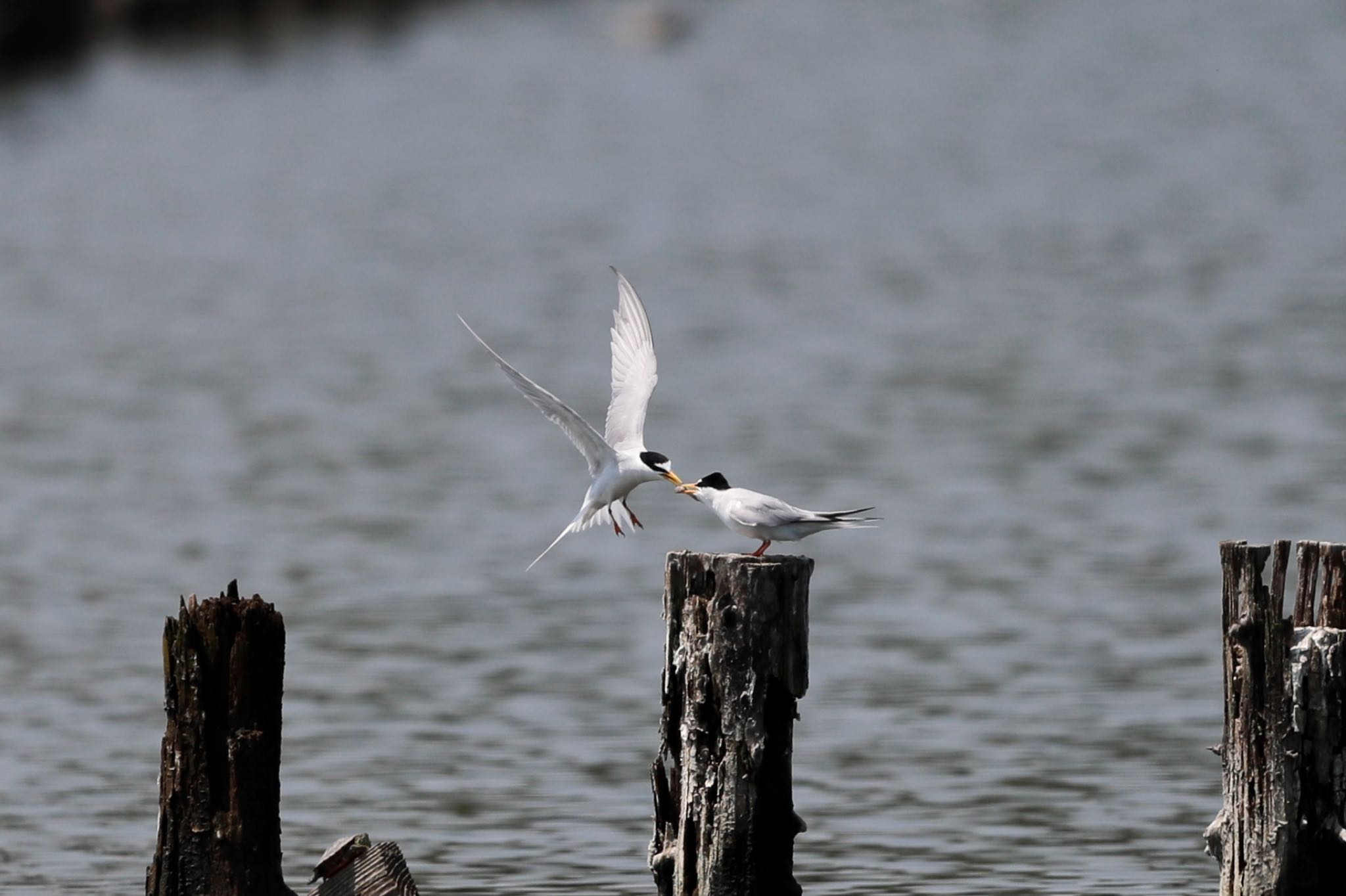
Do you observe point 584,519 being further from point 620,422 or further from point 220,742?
point 220,742

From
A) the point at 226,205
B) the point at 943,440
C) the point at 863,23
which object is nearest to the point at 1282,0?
the point at 863,23

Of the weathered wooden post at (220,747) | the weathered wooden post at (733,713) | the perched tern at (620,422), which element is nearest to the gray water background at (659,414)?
the perched tern at (620,422)

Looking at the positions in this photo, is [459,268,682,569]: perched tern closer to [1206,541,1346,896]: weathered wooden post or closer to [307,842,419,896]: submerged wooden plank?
[307,842,419,896]: submerged wooden plank

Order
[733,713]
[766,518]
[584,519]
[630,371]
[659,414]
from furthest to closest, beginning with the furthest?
1. [659,414]
2. [630,371]
3. [584,519]
4. [766,518]
5. [733,713]

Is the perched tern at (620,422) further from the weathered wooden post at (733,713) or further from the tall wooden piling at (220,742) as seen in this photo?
the tall wooden piling at (220,742)

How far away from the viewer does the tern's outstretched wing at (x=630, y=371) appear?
10047mm

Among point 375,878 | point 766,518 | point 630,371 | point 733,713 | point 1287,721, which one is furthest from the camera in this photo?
point 630,371

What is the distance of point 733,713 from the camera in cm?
819

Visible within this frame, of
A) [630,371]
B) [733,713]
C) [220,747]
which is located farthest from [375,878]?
[630,371]

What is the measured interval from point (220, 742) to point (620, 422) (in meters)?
2.50

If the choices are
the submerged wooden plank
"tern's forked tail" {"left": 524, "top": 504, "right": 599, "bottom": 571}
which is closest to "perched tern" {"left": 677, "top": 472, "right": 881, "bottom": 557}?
"tern's forked tail" {"left": 524, "top": 504, "right": 599, "bottom": 571}

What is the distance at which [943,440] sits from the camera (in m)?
25.2

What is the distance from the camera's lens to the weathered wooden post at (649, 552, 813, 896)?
8086 millimetres

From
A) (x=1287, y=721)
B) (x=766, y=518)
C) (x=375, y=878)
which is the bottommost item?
(x=375, y=878)
